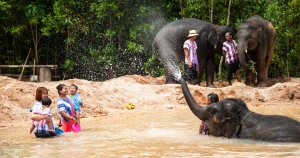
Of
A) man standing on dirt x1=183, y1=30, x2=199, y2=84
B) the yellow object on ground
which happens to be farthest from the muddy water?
man standing on dirt x1=183, y1=30, x2=199, y2=84

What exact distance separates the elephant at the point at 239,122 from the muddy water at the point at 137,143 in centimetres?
18

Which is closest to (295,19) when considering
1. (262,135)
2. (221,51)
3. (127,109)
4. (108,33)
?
(221,51)

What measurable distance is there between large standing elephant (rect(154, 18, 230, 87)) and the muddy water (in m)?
6.13

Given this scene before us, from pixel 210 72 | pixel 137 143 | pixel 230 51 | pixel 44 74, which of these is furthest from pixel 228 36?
pixel 137 143

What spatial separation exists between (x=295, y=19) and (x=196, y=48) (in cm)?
489

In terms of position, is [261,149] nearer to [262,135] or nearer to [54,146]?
[262,135]

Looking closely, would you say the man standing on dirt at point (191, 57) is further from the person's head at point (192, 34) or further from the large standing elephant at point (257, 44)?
the large standing elephant at point (257, 44)

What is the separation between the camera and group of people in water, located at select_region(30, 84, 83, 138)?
379 inches

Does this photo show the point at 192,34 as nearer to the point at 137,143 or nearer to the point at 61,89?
the point at 61,89

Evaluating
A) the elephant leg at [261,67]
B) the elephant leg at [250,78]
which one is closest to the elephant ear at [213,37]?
the elephant leg at [250,78]

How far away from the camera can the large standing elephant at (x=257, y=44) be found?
17.6m

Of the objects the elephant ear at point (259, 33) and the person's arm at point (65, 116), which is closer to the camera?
the person's arm at point (65, 116)

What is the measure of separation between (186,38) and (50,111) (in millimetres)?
8963

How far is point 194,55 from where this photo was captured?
56.4 ft
